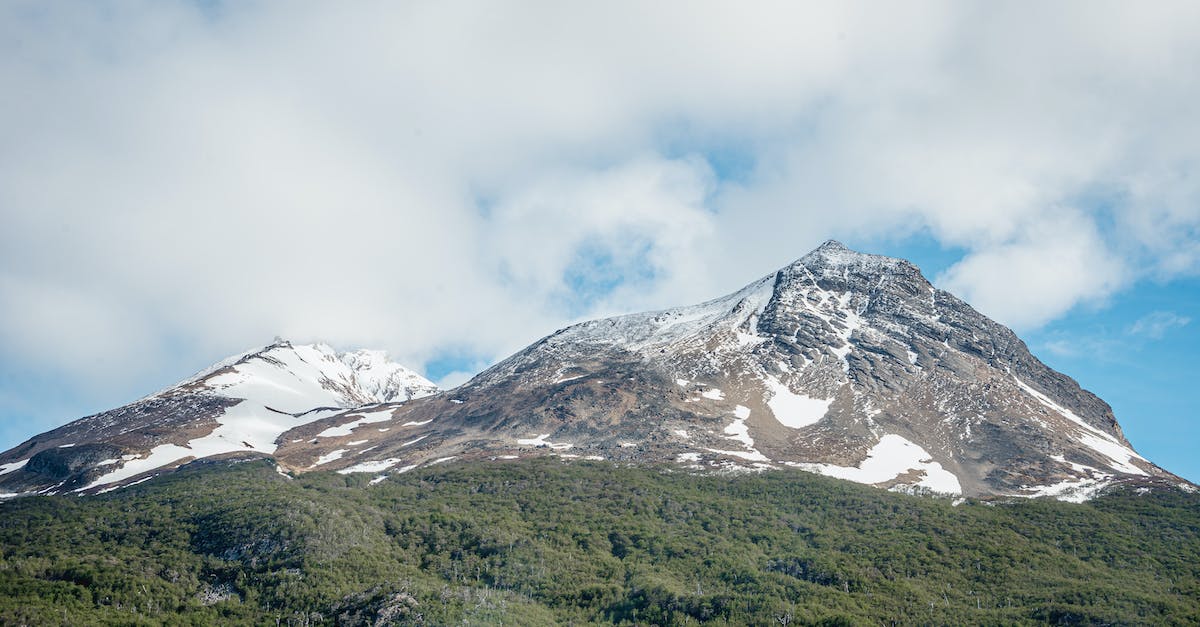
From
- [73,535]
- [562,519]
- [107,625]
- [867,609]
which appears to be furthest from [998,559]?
[73,535]

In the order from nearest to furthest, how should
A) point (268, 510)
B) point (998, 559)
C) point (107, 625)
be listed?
point (107, 625) → point (998, 559) → point (268, 510)

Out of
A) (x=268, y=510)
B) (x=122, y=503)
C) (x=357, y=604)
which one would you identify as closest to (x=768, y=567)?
(x=357, y=604)

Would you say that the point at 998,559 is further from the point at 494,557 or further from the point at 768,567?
the point at 494,557

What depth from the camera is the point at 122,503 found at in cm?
18950

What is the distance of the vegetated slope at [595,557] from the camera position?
143 meters

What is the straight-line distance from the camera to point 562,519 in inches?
7283

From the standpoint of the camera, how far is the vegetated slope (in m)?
143

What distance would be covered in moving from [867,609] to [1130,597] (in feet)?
135

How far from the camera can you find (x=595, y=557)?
169250 mm

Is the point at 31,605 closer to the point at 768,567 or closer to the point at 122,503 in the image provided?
the point at 122,503

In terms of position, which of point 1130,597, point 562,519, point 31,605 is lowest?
point 1130,597

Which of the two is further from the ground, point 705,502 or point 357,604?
point 705,502

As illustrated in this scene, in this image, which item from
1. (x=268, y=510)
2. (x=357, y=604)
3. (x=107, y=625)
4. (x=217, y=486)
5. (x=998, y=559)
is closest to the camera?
(x=107, y=625)

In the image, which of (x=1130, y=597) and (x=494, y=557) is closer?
(x=1130, y=597)
